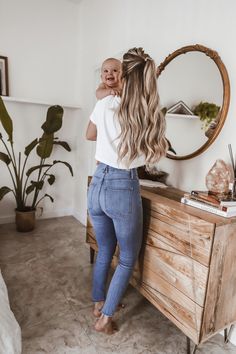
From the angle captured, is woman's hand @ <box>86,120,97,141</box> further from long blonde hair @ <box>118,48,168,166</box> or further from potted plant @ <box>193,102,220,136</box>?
potted plant @ <box>193,102,220,136</box>

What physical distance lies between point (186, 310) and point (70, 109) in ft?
9.11

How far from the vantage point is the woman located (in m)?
1.24

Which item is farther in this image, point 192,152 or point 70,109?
point 70,109

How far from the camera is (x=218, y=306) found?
1.35 metres

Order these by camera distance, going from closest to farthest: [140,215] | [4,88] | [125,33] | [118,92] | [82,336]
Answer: [118,92]
[140,215]
[82,336]
[125,33]
[4,88]

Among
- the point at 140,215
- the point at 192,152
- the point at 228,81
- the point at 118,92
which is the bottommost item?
the point at 140,215

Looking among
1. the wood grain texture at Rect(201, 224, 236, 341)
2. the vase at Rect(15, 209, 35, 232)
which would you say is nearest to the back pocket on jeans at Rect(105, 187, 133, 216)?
the wood grain texture at Rect(201, 224, 236, 341)

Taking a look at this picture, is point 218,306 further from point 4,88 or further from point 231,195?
point 4,88

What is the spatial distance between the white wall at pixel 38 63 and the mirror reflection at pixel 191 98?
5.61ft

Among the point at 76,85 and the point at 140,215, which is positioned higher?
the point at 76,85

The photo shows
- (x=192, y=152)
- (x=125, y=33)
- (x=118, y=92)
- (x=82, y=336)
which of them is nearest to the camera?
(x=118, y=92)

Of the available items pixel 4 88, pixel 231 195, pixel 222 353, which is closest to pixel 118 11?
pixel 4 88

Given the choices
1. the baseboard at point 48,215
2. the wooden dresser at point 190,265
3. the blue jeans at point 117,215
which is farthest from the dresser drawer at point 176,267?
the baseboard at point 48,215

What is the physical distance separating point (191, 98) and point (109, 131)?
0.79 metres
